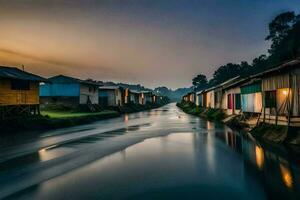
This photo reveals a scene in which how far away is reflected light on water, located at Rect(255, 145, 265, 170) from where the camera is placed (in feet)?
33.6

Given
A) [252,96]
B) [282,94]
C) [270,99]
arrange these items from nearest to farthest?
1. [282,94]
2. [270,99]
3. [252,96]

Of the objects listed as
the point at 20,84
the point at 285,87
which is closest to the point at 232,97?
the point at 285,87

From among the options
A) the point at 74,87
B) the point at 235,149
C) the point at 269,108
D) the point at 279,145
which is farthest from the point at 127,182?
the point at 74,87

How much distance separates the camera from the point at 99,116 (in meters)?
40.4

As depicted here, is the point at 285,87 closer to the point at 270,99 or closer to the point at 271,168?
the point at 270,99

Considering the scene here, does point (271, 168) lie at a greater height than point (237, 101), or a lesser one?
lesser

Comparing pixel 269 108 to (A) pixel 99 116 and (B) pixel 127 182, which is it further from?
(A) pixel 99 116

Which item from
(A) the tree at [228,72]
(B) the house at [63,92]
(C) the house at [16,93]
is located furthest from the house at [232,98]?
(A) the tree at [228,72]

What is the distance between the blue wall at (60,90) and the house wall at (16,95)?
623 inches

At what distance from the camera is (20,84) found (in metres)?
28.3

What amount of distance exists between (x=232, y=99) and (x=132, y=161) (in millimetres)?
24578

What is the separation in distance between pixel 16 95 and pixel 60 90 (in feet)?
65.9

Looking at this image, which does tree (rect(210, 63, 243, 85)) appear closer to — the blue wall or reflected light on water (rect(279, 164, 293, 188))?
the blue wall

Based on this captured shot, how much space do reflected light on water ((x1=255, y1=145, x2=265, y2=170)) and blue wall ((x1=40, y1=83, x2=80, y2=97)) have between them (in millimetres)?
38746
